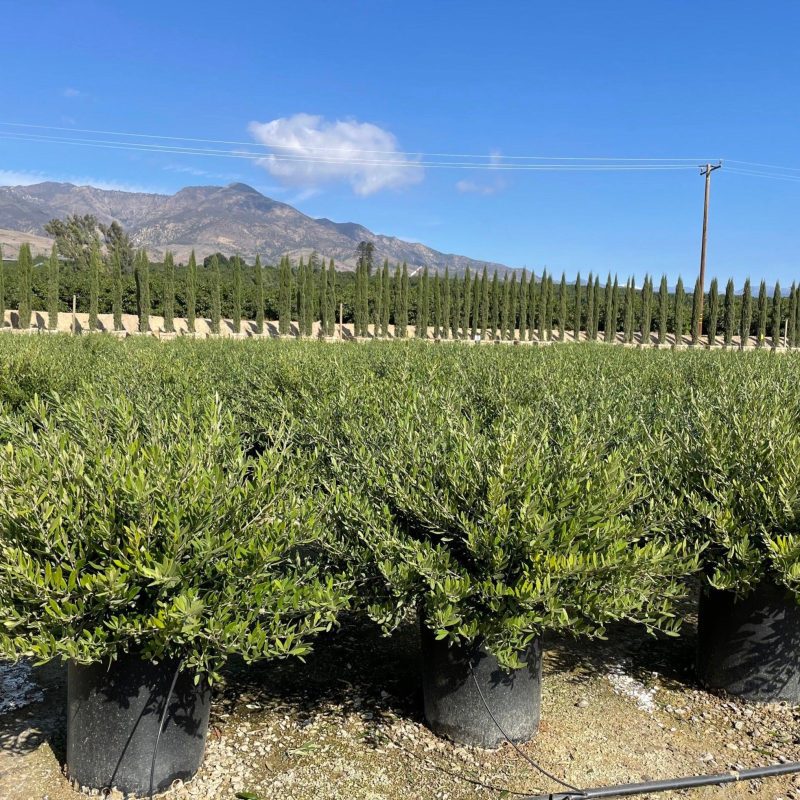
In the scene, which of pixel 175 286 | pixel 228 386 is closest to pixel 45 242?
pixel 175 286

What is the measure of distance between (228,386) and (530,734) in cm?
462

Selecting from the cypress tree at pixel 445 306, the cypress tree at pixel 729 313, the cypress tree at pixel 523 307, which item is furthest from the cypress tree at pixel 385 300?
the cypress tree at pixel 729 313

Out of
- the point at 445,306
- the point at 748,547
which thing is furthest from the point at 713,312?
the point at 748,547

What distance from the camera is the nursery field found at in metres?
2.49

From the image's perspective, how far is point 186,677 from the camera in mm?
2869

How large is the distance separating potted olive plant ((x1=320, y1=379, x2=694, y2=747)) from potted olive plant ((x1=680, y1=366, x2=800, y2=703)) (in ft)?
1.18

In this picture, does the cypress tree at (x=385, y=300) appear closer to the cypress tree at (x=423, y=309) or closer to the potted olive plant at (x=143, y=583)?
the cypress tree at (x=423, y=309)

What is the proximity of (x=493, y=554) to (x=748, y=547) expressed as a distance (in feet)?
4.82

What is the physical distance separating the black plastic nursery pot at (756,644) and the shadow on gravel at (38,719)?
3.49 metres

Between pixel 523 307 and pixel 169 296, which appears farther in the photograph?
pixel 523 307

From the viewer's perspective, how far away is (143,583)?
2.57 metres

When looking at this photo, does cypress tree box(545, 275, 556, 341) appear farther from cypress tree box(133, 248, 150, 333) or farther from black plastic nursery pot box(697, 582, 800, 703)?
black plastic nursery pot box(697, 582, 800, 703)

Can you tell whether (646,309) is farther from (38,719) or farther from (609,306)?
(38,719)

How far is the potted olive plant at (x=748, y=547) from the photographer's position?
10.8ft
